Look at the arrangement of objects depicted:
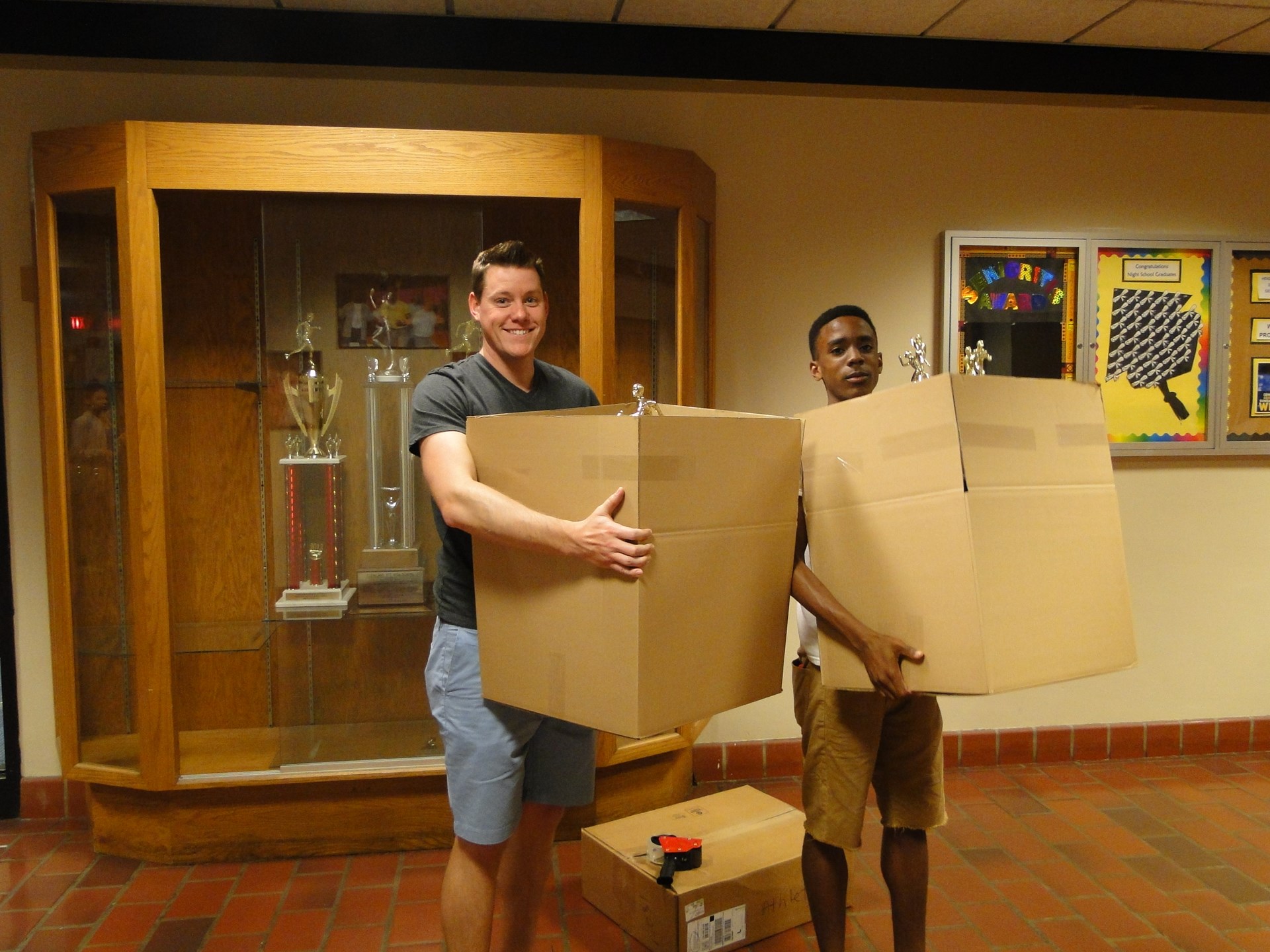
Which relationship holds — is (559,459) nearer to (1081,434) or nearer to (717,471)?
(717,471)

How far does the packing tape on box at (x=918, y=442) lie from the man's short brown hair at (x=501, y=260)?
68cm

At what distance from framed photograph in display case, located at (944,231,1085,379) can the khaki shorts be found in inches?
62.1

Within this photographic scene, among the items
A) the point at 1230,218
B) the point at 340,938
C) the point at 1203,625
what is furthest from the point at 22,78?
the point at 1203,625

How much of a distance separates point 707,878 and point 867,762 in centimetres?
54

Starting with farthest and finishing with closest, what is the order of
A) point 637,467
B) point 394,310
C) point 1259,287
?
1. point 1259,287
2. point 394,310
3. point 637,467

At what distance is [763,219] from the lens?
284cm

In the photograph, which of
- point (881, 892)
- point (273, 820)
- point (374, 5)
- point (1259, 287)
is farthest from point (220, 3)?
point (1259, 287)

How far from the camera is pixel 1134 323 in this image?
2.96m

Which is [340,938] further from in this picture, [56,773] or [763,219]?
[763,219]

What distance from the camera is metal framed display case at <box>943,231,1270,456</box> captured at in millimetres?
2895

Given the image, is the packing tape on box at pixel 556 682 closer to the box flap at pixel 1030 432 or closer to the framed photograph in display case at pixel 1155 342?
the box flap at pixel 1030 432

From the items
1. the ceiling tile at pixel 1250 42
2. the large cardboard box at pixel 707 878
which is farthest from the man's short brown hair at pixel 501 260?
the ceiling tile at pixel 1250 42

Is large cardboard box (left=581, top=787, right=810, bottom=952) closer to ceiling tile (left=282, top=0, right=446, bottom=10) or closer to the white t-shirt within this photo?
the white t-shirt

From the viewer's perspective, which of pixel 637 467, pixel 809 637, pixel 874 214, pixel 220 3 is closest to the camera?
pixel 637 467
